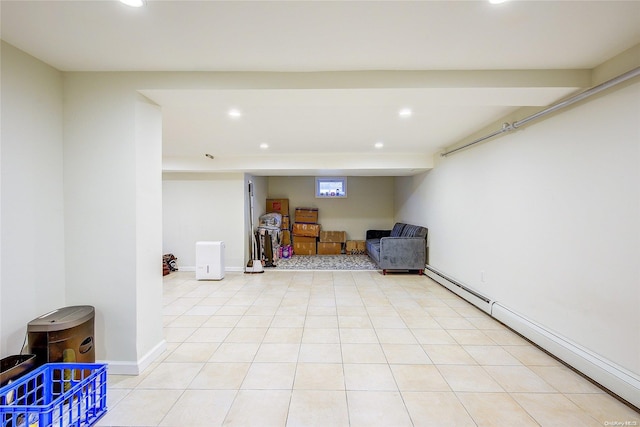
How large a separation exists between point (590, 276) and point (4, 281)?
4065mm

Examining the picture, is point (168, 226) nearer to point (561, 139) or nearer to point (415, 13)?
point (415, 13)

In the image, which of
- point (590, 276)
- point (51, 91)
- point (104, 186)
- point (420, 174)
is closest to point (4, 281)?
point (104, 186)

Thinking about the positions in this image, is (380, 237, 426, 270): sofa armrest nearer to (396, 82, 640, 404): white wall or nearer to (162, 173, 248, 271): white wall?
(396, 82, 640, 404): white wall

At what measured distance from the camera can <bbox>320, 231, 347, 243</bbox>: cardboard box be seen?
8414 millimetres

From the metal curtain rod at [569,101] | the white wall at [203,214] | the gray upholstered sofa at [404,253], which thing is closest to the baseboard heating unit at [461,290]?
the gray upholstered sofa at [404,253]

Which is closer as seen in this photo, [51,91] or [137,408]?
[137,408]

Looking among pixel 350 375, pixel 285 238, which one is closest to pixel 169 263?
pixel 285 238

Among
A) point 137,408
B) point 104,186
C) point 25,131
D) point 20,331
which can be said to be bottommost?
point 137,408

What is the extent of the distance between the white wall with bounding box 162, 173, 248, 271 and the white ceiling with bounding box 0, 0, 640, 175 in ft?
9.92

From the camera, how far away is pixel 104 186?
221cm

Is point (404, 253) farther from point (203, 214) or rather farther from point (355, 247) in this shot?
point (203, 214)

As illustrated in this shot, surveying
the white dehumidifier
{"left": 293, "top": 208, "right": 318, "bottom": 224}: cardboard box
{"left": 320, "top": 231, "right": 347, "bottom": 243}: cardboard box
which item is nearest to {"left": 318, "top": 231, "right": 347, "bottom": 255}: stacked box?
{"left": 320, "top": 231, "right": 347, "bottom": 243}: cardboard box

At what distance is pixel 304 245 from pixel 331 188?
76.6 inches

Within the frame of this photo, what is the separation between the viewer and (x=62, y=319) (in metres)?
1.89
